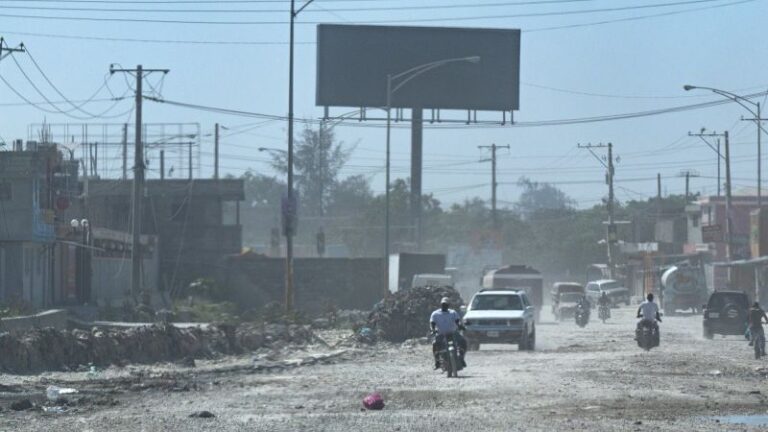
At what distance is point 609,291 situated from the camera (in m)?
80.2

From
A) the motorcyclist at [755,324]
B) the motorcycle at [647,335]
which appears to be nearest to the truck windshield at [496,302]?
the motorcycle at [647,335]

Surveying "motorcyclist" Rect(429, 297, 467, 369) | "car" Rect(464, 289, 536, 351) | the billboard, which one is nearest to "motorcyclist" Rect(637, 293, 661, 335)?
"car" Rect(464, 289, 536, 351)

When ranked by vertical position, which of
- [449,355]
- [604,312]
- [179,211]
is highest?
[179,211]

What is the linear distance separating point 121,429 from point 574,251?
123 m

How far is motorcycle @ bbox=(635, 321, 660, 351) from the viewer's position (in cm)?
3641

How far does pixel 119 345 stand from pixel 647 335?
14.4m

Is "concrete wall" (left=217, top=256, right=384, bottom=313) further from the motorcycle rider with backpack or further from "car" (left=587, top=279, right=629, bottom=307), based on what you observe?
the motorcycle rider with backpack

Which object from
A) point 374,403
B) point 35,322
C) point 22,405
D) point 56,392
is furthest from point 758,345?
point 22,405

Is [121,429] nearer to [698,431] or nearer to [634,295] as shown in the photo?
[698,431]

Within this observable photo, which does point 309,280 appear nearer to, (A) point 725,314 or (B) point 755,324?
(A) point 725,314

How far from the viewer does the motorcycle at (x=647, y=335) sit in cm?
3641

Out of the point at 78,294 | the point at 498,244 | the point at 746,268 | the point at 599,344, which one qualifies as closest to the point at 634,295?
the point at 498,244

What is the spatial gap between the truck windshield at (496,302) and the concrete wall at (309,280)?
86.5 feet

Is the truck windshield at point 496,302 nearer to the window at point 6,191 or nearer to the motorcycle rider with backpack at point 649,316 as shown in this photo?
the motorcycle rider with backpack at point 649,316
